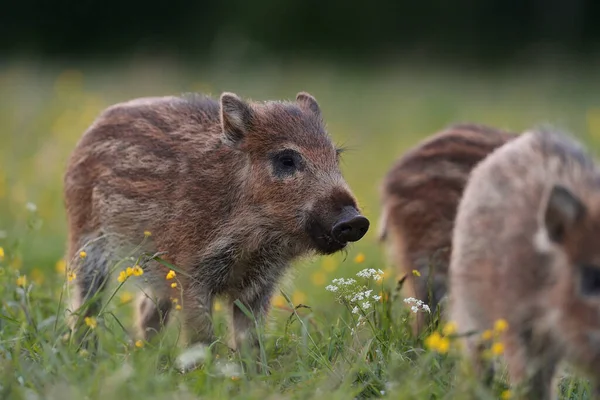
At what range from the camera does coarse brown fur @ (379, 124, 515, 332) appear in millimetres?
6105

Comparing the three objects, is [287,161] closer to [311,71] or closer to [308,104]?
[308,104]

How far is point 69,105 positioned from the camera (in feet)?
44.8

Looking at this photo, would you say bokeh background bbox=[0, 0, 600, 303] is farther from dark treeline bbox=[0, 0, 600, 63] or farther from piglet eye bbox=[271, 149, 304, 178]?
piglet eye bbox=[271, 149, 304, 178]

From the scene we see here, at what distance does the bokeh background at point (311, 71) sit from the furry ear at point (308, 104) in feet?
2.81

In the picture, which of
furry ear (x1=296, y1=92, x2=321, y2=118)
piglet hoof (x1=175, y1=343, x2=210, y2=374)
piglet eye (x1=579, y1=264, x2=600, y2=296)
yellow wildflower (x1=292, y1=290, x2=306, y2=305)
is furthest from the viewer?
yellow wildflower (x1=292, y1=290, x2=306, y2=305)

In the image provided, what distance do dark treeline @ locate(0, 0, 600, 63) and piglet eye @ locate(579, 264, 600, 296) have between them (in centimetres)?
2113

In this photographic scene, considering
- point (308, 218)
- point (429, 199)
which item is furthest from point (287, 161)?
point (429, 199)

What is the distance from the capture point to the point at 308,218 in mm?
5230

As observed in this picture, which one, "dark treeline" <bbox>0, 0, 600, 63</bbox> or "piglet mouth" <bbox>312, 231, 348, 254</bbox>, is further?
"dark treeline" <bbox>0, 0, 600, 63</bbox>

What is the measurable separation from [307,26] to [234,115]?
24.5 m

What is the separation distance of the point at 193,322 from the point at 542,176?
1994 millimetres

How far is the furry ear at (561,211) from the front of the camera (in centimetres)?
383

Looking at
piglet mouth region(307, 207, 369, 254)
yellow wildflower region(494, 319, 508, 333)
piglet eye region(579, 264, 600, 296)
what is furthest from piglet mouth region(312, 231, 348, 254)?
piglet eye region(579, 264, 600, 296)

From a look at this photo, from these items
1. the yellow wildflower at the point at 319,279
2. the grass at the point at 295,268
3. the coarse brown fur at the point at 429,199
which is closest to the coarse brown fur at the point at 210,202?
the grass at the point at 295,268
